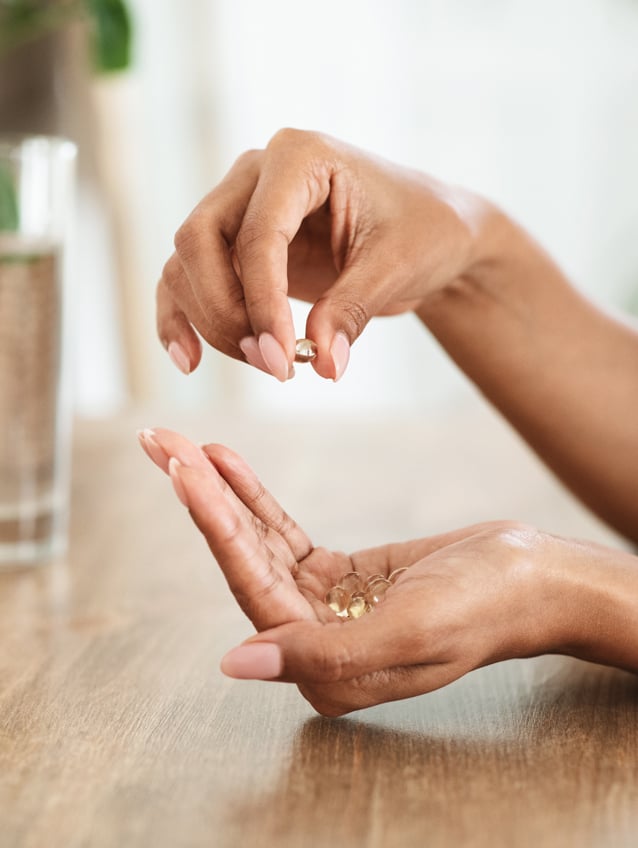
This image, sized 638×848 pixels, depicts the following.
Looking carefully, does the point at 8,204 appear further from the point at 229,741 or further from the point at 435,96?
the point at 435,96

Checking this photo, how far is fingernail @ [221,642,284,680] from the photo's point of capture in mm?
578

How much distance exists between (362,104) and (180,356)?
2280mm

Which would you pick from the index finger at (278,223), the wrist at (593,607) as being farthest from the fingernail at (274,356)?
the wrist at (593,607)

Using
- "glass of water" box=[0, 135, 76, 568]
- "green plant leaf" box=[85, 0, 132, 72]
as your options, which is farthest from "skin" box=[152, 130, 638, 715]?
"green plant leaf" box=[85, 0, 132, 72]

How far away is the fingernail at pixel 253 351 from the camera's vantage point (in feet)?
2.25

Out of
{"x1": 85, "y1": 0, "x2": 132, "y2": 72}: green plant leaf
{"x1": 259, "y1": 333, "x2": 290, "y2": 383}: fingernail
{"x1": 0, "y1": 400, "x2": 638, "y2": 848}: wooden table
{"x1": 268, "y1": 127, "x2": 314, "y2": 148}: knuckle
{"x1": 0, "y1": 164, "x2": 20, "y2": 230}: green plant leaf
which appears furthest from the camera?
{"x1": 85, "y1": 0, "x2": 132, "y2": 72}: green plant leaf

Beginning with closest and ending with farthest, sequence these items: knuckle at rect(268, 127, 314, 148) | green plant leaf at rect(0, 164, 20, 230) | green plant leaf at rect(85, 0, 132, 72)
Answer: knuckle at rect(268, 127, 314, 148) → green plant leaf at rect(0, 164, 20, 230) → green plant leaf at rect(85, 0, 132, 72)

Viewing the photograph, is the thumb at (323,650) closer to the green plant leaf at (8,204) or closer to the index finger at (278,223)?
the index finger at (278,223)

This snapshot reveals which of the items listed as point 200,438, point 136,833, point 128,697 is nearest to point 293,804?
point 136,833

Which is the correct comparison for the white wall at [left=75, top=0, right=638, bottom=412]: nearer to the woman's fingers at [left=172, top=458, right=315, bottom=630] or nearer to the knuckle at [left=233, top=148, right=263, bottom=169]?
the knuckle at [left=233, top=148, right=263, bottom=169]

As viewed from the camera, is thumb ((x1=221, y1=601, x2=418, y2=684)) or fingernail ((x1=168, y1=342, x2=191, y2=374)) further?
fingernail ((x1=168, y1=342, x2=191, y2=374))

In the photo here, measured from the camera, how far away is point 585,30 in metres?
2.88

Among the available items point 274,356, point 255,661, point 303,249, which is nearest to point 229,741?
point 255,661

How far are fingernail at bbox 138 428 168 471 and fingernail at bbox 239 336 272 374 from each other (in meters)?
0.09
